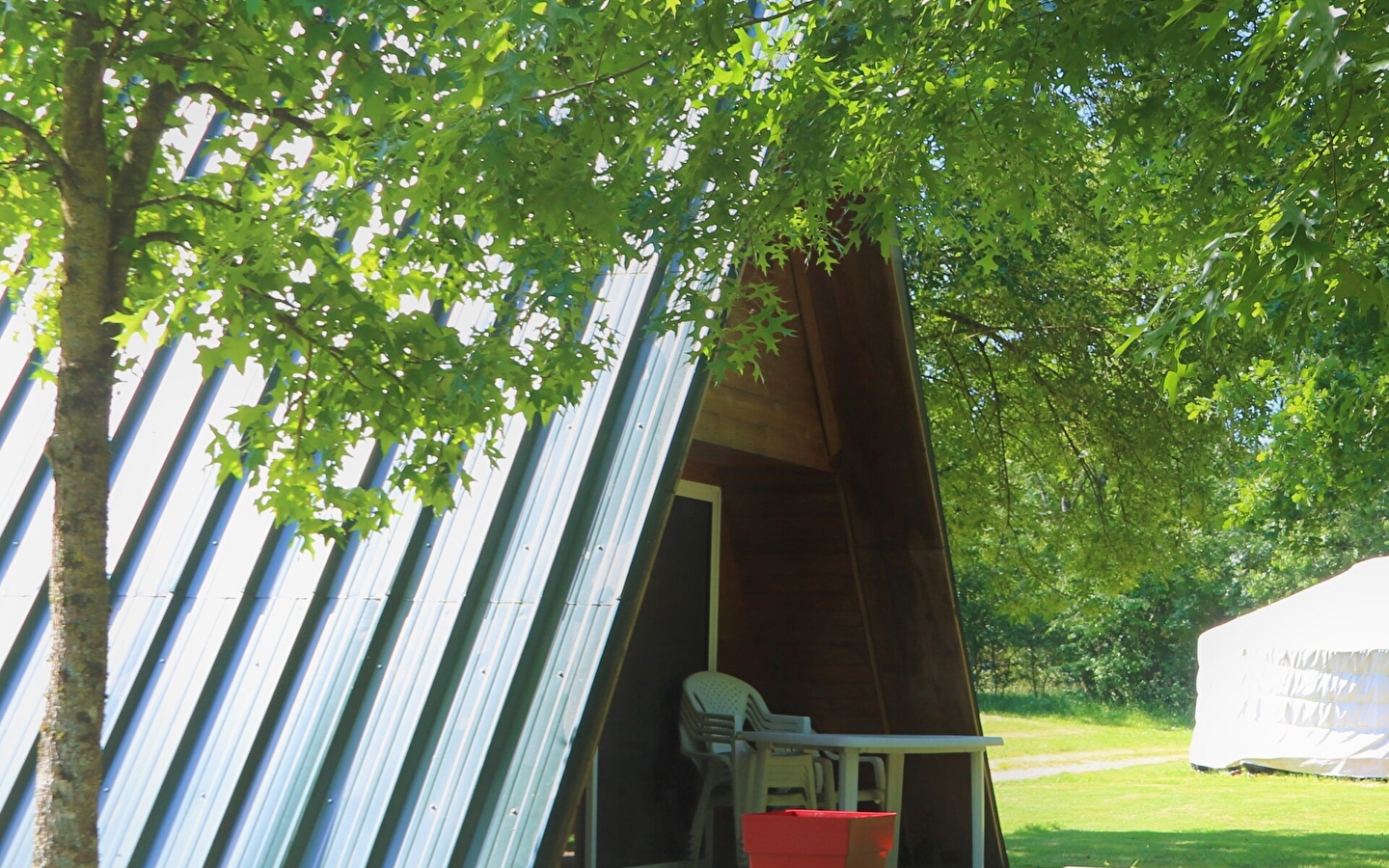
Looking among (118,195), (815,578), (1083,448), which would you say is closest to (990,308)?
(1083,448)

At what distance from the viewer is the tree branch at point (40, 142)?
13.6ft

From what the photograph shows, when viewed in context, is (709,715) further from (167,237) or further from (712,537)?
(167,237)

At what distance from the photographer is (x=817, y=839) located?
4.54 m

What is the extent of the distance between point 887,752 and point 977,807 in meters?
0.67

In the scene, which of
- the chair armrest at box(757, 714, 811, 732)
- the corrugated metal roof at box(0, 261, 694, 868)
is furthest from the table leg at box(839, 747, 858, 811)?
the corrugated metal roof at box(0, 261, 694, 868)

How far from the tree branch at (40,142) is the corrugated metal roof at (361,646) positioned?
182 centimetres

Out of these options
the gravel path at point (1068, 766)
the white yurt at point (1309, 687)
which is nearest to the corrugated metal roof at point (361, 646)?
the gravel path at point (1068, 766)

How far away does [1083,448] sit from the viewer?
15.0 metres

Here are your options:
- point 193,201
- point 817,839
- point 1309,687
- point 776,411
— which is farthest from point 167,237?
point 1309,687

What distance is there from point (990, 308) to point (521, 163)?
10.4m

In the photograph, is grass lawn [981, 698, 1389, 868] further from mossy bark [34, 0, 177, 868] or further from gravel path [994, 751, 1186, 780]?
mossy bark [34, 0, 177, 868]

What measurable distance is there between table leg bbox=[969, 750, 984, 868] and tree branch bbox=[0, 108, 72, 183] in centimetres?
578

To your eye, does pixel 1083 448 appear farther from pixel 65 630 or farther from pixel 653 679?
pixel 65 630

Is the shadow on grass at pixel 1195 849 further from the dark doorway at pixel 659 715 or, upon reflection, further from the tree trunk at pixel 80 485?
the tree trunk at pixel 80 485
